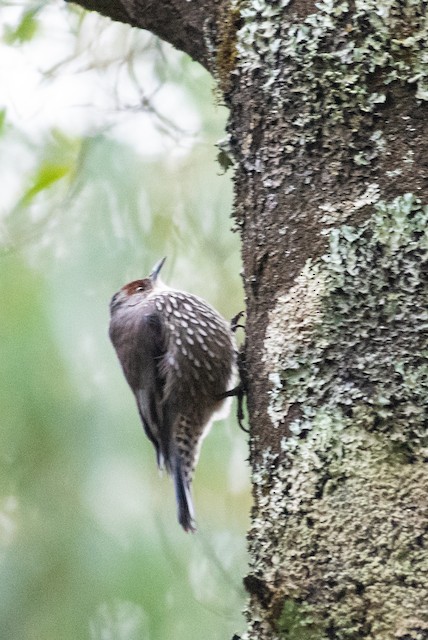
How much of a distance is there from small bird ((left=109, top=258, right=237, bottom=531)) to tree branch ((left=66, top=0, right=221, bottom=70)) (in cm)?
111

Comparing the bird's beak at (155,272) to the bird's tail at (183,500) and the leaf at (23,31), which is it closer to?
the bird's tail at (183,500)

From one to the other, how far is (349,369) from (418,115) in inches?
18.8

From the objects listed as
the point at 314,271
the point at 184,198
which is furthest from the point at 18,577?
the point at 314,271

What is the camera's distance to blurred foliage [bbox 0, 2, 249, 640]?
9.94 ft

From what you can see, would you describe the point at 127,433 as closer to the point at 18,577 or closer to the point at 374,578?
the point at 18,577

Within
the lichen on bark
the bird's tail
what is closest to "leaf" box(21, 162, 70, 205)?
the bird's tail

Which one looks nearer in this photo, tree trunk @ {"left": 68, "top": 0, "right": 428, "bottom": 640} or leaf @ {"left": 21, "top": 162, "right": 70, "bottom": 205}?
tree trunk @ {"left": 68, "top": 0, "right": 428, "bottom": 640}

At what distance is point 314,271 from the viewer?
1524 mm

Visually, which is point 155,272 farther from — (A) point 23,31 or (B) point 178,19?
(B) point 178,19

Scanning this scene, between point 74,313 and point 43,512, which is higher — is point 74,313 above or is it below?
above

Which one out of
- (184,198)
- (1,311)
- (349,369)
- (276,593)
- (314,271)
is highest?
(184,198)

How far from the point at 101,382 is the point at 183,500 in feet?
2.38

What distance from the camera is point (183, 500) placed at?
2.89 metres

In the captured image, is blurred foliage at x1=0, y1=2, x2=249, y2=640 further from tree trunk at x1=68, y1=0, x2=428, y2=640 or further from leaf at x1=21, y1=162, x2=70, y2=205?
tree trunk at x1=68, y1=0, x2=428, y2=640
